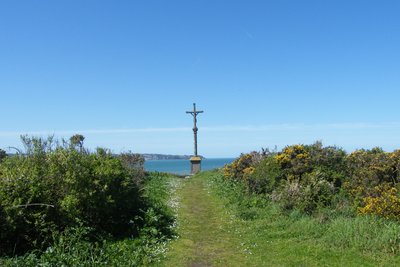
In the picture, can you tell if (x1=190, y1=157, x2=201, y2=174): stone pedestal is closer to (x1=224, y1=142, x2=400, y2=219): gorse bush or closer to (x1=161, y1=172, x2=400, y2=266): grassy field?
(x1=224, y1=142, x2=400, y2=219): gorse bush

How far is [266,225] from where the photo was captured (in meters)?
13.0

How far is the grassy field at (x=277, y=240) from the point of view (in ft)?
31.0

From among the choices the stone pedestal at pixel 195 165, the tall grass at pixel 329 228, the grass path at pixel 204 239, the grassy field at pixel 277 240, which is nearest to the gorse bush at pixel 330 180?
the tall grass at pixel 329 228

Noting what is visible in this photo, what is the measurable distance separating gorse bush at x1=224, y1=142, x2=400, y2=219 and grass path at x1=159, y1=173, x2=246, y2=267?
2313mm

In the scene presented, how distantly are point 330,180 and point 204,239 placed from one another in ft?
22.5

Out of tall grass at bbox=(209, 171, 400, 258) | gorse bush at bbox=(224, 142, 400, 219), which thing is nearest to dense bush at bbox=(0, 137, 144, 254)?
tall grass at bbox=(209, 171, 400, 258)

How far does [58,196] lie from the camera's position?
1067 centimetres

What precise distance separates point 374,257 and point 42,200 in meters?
7.60

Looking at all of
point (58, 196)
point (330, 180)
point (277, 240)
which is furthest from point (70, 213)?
point (330, 180)

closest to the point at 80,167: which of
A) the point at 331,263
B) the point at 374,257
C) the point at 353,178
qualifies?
the point at 331,263

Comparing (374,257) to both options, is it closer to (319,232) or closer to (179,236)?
(319,232)

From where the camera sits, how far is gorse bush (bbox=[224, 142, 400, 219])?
519 inches

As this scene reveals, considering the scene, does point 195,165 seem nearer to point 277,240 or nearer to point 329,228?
point 277,240

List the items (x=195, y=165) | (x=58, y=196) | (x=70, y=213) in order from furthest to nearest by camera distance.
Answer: (x=195, y=165), (x=58, y=196), (x=70, y=213)
